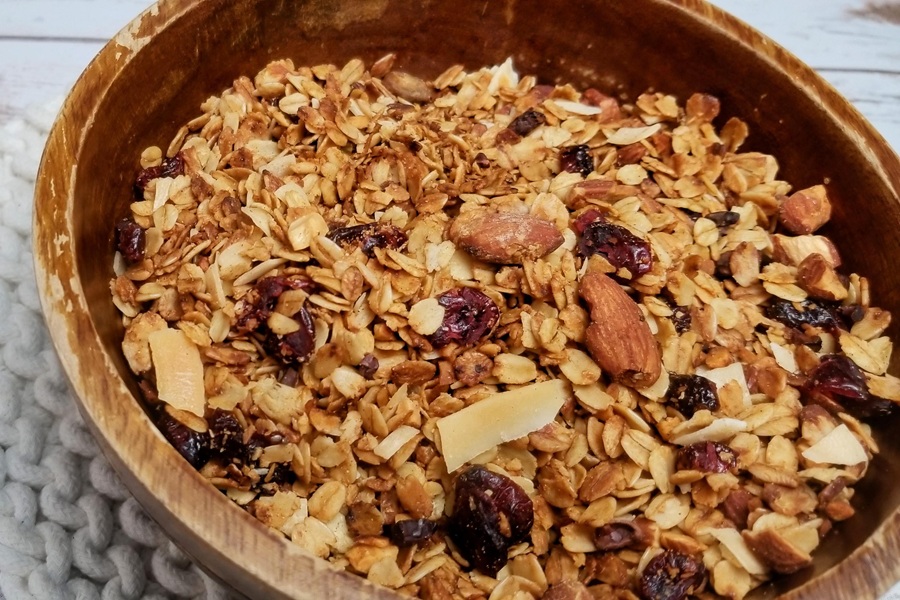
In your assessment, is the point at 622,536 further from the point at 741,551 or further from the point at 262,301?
the point at 262,301

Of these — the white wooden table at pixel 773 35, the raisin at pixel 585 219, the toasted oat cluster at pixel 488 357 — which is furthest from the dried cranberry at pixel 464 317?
the white wooden table at pixel 773 35

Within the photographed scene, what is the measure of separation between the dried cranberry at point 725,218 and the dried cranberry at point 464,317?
23 centimetres

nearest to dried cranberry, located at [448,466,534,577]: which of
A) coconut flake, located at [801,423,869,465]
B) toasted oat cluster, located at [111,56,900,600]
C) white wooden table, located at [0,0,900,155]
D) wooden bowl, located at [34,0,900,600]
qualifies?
toasted oat cluster, located at [111,56,900,600]

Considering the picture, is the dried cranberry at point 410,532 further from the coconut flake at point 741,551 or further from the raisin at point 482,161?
the raisin at point 482,161

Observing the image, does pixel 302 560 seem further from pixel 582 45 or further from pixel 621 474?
pixel 582 45

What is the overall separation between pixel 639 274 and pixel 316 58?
0.38 meters

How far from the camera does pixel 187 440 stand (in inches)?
21.7

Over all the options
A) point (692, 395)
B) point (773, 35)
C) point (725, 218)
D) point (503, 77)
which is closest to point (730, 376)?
point (692, 395)

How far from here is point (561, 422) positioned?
61 centimetres

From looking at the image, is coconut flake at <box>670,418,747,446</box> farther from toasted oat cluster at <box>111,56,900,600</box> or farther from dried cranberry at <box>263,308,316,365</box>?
dried cranberry at <box>263,308,316,365</box>

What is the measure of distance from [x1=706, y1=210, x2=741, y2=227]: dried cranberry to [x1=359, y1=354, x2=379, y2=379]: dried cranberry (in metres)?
0.33

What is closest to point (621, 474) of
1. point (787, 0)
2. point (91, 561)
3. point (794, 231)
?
point (794, 231)

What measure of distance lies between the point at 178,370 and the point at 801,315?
488 mm

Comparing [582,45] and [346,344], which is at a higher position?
[582,45]
